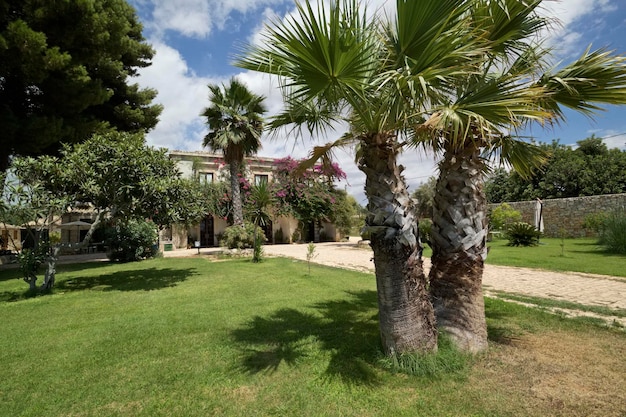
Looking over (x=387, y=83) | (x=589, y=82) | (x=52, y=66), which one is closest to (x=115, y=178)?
(x=52, y=66)

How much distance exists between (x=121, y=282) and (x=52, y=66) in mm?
6721

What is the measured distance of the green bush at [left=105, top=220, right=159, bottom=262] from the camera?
1461 centimetres

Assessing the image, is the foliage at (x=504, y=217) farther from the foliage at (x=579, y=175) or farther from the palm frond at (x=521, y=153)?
the palm frond at (x=521, y=153)

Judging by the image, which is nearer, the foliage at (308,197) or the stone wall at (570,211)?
the stone wall at (570,211)

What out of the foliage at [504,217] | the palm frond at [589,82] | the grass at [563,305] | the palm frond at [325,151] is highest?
the palm frond at [589,82]

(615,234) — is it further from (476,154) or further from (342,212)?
(342,212)

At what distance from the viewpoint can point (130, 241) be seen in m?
14.7

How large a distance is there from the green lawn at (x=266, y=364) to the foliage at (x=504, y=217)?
54.1 ft

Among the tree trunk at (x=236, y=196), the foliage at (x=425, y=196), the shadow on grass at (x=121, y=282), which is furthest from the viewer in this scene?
the foliage at (x=425, y=196)

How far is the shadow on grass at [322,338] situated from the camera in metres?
3.48

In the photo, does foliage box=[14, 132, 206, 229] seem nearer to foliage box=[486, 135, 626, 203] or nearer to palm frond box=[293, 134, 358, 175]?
palm frond box=[293, 134, 358, 175]

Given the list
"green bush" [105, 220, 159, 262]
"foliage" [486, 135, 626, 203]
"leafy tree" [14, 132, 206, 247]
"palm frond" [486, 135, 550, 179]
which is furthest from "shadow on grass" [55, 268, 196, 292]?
"foliage" [486, 135, 626, 203]

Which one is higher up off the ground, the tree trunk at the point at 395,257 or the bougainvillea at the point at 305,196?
the bougainvillea at the point at 305,196

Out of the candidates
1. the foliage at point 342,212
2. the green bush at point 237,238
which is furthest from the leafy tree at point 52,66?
the foliage at point 342,212
